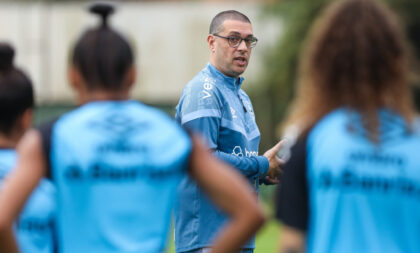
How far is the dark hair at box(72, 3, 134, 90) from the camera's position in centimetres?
315

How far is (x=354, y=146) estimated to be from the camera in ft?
10.1

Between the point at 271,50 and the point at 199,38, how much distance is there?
3.00 meters

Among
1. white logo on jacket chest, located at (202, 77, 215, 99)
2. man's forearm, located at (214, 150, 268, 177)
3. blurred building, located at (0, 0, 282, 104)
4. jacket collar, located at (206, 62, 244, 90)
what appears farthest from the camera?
blurred building, located at (0, 0, 282, 104)

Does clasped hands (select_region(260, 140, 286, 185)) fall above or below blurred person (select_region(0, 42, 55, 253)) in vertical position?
below

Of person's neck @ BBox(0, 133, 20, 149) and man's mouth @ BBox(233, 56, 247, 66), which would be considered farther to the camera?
man's mouth @ BBox(233, 56, 247, 66)

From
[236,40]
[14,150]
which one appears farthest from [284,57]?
[14,150]

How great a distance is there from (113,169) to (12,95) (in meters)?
0.81

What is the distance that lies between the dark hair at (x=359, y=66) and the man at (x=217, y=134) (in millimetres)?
2242

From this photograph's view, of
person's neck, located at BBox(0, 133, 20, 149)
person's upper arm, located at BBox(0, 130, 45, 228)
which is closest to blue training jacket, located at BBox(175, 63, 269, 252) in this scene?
person's neck, located at BBox(0, 133, 20, 149)

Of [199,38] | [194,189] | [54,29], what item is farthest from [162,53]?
[194,189]

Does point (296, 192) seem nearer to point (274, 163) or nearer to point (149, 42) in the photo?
point (274, 163)

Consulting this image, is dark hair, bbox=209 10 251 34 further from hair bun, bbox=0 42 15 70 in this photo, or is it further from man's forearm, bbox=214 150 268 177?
hair bun, bbox=0 42 15 70

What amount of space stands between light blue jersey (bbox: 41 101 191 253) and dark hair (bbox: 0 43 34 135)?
569 millimetres

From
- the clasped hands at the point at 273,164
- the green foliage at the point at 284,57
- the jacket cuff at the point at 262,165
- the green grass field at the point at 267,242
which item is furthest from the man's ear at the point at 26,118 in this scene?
the green foliage at the point at 284,57
